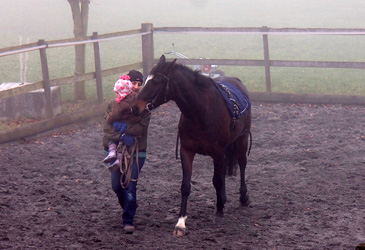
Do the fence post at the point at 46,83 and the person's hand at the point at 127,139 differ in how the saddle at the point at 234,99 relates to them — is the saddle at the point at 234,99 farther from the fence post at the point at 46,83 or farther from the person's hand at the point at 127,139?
the fence post at the point at 46,83

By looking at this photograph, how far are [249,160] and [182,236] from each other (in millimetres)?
3030

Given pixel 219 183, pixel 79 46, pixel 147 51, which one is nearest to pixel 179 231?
pixel 219 183

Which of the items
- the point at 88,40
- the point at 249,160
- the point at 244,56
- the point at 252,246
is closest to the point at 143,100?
the point at 252,246

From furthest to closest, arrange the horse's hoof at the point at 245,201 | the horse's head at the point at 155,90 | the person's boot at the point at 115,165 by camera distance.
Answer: the horse's hoof at the point at 245,201
the person's boot at the point at 115,165
the horse's head at the point at 155,90

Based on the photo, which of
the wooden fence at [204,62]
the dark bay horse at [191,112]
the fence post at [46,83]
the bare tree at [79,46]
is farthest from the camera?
the bare tree at [79,46]

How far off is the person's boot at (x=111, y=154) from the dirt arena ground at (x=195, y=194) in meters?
0.68

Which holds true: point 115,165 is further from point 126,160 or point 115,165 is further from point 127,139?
point 127,139

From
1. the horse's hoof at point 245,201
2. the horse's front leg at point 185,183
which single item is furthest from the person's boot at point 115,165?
the horse's hoof at point 245,201

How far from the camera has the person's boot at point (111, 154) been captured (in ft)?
16.9

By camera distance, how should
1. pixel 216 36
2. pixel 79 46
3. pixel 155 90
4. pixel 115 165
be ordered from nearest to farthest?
1. pixel 155 90
2. pixel 115 165
3. pixel 79 46
4. pixel 216 36

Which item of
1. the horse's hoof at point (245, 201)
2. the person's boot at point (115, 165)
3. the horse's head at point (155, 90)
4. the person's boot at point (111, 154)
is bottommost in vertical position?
the horse's hoof at point (245, 201)

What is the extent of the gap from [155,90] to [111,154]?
749 millimetres

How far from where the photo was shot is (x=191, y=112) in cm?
537

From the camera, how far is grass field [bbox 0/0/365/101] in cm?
1647
